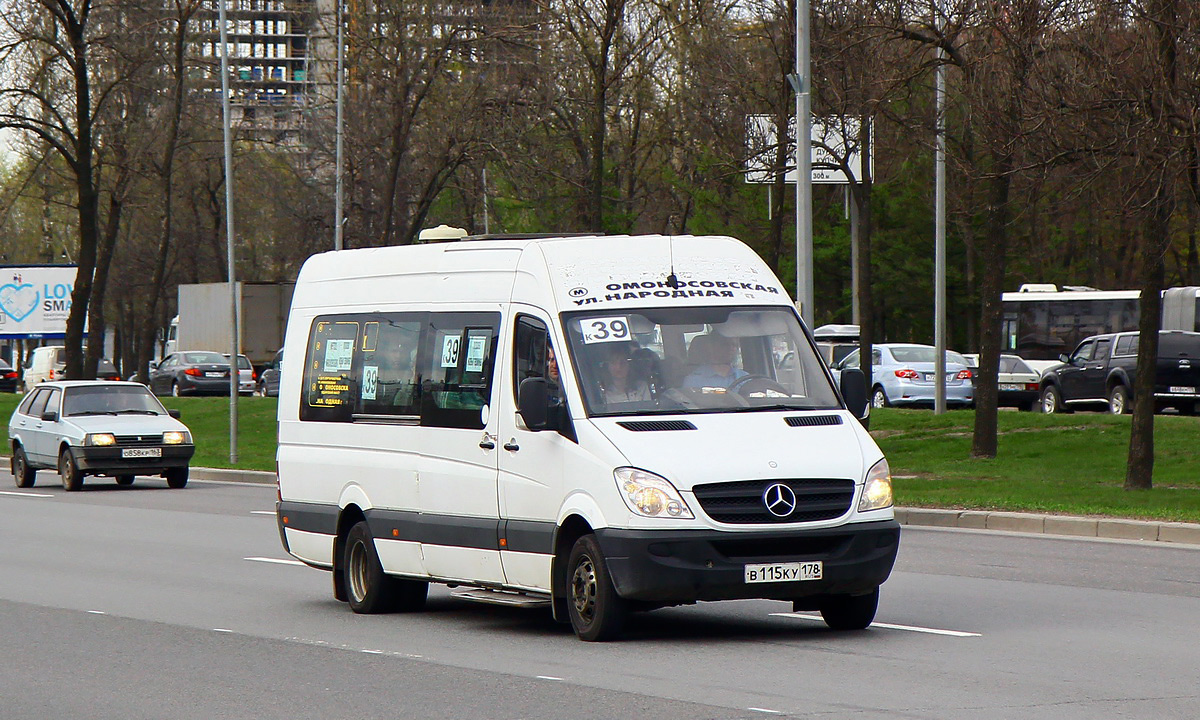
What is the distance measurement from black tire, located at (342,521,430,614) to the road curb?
25.8 ft

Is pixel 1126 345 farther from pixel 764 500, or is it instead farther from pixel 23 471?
pixel 764 500

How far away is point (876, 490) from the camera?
9.76 metres

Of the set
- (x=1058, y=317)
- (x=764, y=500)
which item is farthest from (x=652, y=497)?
(x=1058, y=317)

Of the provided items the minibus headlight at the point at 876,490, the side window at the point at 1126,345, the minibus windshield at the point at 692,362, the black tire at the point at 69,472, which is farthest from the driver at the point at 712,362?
the side window at the point at 1126,345

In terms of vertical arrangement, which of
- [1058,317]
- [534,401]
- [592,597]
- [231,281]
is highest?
[231,281]

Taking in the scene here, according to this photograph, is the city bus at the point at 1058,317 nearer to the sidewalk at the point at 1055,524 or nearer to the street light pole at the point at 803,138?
the street light pole at the point at 803,138

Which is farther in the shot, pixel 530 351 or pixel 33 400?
pixel 33 400

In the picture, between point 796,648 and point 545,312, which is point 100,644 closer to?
point 545,312

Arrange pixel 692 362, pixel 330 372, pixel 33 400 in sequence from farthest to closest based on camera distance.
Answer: pixel 33 400, pixel 330 372, pixel 692 362

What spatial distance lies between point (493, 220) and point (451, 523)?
4244cm

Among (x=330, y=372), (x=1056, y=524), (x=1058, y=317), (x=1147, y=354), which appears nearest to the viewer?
(x=330, y=372)

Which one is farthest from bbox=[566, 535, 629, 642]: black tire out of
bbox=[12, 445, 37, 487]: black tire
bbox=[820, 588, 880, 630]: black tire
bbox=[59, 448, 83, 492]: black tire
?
bbox=[12, 445, 37, 487]: black tire

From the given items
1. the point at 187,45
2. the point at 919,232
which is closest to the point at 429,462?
the point at 187,45

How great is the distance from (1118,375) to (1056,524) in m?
19.1
